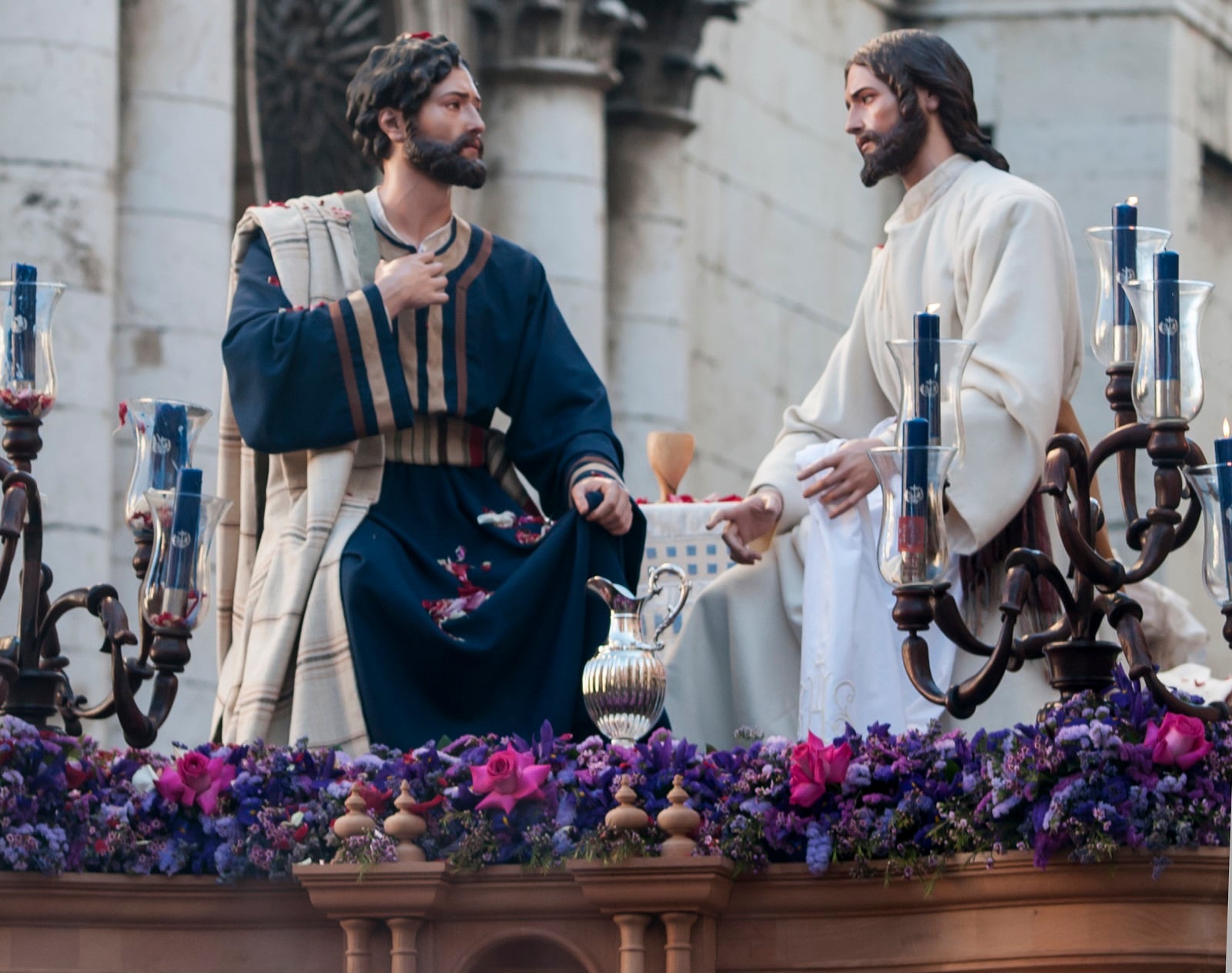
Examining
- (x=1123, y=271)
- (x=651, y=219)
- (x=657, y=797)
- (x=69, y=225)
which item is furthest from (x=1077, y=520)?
(x=651, y=219)

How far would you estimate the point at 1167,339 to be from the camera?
5.72 metres

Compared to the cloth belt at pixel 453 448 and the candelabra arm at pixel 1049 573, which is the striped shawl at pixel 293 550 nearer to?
the cloth belt at pixel 453 448

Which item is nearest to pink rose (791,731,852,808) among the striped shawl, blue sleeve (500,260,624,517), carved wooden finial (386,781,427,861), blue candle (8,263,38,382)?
carved wooden finial (386,781,427,861)

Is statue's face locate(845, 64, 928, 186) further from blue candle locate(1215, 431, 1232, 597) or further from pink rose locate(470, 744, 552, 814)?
pink rose locate(470, 744, 552, 814)

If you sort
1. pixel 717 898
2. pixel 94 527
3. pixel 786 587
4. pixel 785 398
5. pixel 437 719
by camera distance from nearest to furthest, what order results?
pixel 717 898 → pixel 437 719 → pixel 786 587 → pixel 94 527 → pixel 785 398

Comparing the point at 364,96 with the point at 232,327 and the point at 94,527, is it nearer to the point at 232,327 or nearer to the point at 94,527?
the point at 232,327

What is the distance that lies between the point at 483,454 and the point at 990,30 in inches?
411

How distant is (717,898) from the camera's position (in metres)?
5.47

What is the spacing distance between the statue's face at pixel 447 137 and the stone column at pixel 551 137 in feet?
18.8

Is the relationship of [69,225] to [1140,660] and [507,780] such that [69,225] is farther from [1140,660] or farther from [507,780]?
[1140,660]

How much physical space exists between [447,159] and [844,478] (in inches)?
50.4

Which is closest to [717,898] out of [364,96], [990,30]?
[364,96]

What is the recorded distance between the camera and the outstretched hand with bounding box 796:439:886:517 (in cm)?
712

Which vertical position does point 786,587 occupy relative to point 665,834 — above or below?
above
